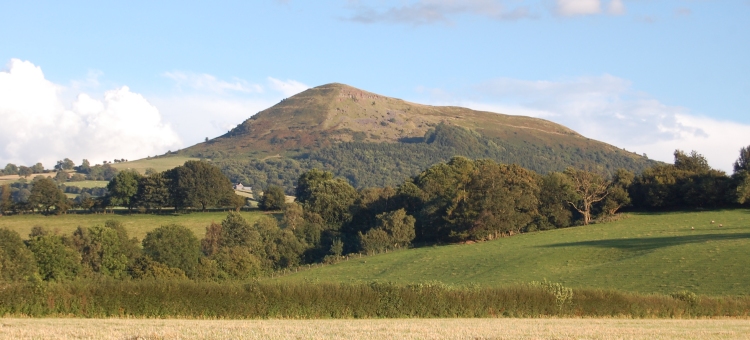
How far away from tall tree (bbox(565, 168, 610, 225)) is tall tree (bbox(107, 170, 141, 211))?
A: 62.0 meters

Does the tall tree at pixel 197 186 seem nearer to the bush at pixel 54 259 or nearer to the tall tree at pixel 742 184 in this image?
the bush at pixel 54 259

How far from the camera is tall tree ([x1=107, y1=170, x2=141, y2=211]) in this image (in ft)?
367

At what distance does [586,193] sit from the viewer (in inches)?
3489

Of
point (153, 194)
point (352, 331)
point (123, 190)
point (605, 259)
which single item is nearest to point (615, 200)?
point (605, 259)

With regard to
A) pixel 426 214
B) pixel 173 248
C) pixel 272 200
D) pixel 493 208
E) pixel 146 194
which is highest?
pixel 146 194

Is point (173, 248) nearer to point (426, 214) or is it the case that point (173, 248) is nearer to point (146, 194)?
point (426, 214)

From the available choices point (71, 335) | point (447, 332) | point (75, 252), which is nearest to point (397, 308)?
point (447, 332)

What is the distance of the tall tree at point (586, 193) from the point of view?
292ft

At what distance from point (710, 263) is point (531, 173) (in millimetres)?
44368

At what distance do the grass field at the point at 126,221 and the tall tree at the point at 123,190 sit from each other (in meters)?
3.72

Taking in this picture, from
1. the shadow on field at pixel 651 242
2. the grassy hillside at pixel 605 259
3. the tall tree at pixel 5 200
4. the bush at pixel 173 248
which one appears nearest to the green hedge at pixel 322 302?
the grassy hillside at pixel 605 259

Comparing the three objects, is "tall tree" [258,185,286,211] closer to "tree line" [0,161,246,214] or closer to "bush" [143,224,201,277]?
"tree line" [0,161,246,214]

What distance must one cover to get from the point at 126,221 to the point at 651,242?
6758 centimetres

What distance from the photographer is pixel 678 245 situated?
61.5 metres
